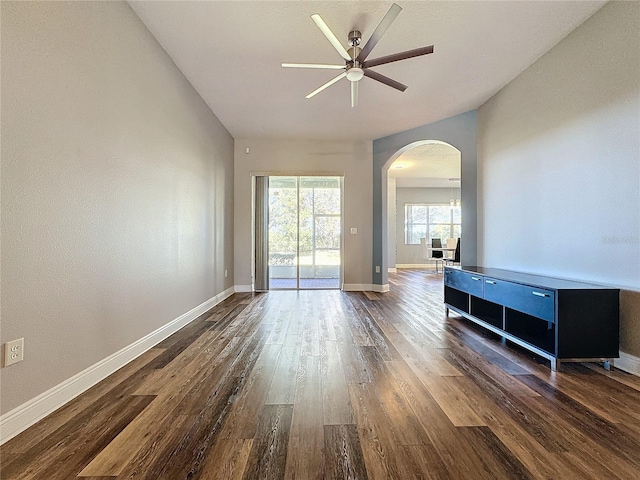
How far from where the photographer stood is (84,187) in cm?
189

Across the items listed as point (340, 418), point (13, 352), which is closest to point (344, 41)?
point (340, 418)

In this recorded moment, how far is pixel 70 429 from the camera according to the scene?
1481 millimetres

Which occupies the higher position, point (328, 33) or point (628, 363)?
point (328, 33)

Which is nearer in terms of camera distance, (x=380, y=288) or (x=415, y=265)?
(x=380, y=288)

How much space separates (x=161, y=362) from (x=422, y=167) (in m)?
7.67

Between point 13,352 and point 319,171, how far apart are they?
4870 millimetres

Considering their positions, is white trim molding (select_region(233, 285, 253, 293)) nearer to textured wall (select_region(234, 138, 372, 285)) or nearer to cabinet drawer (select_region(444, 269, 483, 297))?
textured wall (select_region(234, 138, 372, 285))

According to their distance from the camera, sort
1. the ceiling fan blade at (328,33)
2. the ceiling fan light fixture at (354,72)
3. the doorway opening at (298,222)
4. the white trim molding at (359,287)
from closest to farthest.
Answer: the ceiling fan blade at (328,33), the ceiling fan light fixture at (354,72), the white trim molding at (359,287), the doorway opening at (298,222)

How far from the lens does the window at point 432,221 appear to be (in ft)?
34.8

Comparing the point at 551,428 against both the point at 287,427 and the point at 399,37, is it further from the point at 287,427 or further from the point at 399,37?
the point at 399,37

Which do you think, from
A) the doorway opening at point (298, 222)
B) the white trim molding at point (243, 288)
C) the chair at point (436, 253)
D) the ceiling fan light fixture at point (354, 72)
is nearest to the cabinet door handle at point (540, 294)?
the ceiling fan light fixture at point (354, 72)

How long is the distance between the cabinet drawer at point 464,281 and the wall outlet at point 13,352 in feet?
11.4

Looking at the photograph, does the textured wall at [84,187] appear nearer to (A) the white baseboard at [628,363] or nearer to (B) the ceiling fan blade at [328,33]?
(B) the ceiling fan blade at [328,33]

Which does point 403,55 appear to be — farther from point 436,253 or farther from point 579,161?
point 436,253
